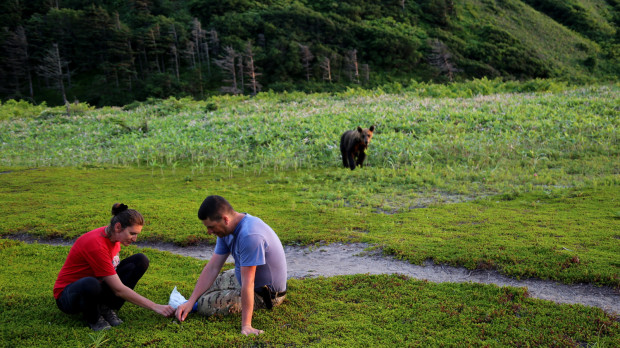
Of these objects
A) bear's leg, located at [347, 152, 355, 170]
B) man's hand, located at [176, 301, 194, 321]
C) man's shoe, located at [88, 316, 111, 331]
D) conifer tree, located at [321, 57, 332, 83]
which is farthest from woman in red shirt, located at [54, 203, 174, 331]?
conifer tree, located at [321, 57, 332, 83]

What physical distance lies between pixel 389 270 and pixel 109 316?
4628 mm

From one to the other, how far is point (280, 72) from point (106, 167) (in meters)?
49.9

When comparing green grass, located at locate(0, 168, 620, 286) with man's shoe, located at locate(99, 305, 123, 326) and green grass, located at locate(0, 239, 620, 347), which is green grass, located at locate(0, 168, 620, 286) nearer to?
green grass, located at locate(0, 239, 620, 347)

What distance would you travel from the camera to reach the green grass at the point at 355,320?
5.11m

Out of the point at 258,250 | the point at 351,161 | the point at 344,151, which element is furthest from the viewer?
the point at 344,151

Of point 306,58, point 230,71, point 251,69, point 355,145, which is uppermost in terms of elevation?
point 306,58

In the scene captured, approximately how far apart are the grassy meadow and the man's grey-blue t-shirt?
590 millimetres

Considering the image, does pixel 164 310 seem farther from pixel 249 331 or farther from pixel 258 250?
pixel 258 250

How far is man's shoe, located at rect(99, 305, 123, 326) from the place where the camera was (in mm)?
5672

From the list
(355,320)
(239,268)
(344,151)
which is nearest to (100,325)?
(239,268)

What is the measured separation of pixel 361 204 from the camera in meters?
12.4

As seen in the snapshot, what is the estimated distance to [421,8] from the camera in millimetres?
82062

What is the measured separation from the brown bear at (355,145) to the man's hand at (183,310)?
1160cm

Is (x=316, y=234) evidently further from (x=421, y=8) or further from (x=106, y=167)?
(x=421, y=8)
